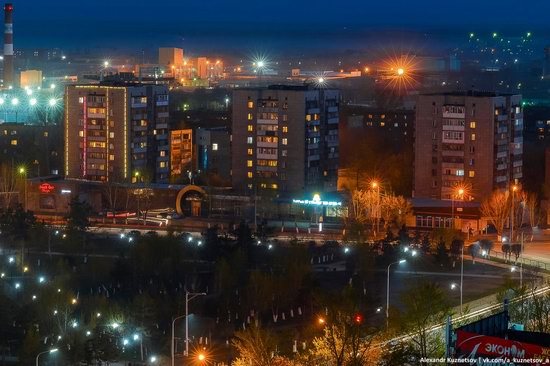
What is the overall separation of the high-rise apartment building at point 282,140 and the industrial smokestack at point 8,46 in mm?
9218

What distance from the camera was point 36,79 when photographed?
29.7 metres

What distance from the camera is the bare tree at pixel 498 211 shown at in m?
15.8

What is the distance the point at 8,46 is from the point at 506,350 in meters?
21.5

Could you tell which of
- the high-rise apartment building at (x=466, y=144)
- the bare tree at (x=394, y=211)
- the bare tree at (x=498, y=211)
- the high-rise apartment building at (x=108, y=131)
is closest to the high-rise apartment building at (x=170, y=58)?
the high-rise apartment building at (x=108, y=131)

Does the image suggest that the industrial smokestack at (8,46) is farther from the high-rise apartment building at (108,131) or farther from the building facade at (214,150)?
the high-rise apartment building at (108,131)

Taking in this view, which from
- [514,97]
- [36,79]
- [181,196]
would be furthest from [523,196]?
[36,79]

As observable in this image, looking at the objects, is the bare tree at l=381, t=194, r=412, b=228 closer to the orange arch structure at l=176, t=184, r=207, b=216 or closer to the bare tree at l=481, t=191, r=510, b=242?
the bare tree at l=481, t=191, r=510, b=242

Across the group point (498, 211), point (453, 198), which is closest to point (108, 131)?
point (453, 198)

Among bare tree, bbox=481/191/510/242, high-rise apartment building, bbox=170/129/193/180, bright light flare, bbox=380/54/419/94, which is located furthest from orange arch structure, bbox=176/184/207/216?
bright light flare, bbox=380/54/419/94

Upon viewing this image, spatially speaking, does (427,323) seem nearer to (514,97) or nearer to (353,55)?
(514,97)

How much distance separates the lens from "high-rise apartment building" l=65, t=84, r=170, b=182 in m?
18.6

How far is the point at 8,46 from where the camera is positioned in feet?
87.8

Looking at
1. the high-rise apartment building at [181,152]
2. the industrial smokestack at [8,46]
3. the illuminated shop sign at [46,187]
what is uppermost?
the industrial smokestack at [8,46]

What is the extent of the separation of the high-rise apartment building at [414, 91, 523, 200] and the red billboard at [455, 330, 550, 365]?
10588 mm
